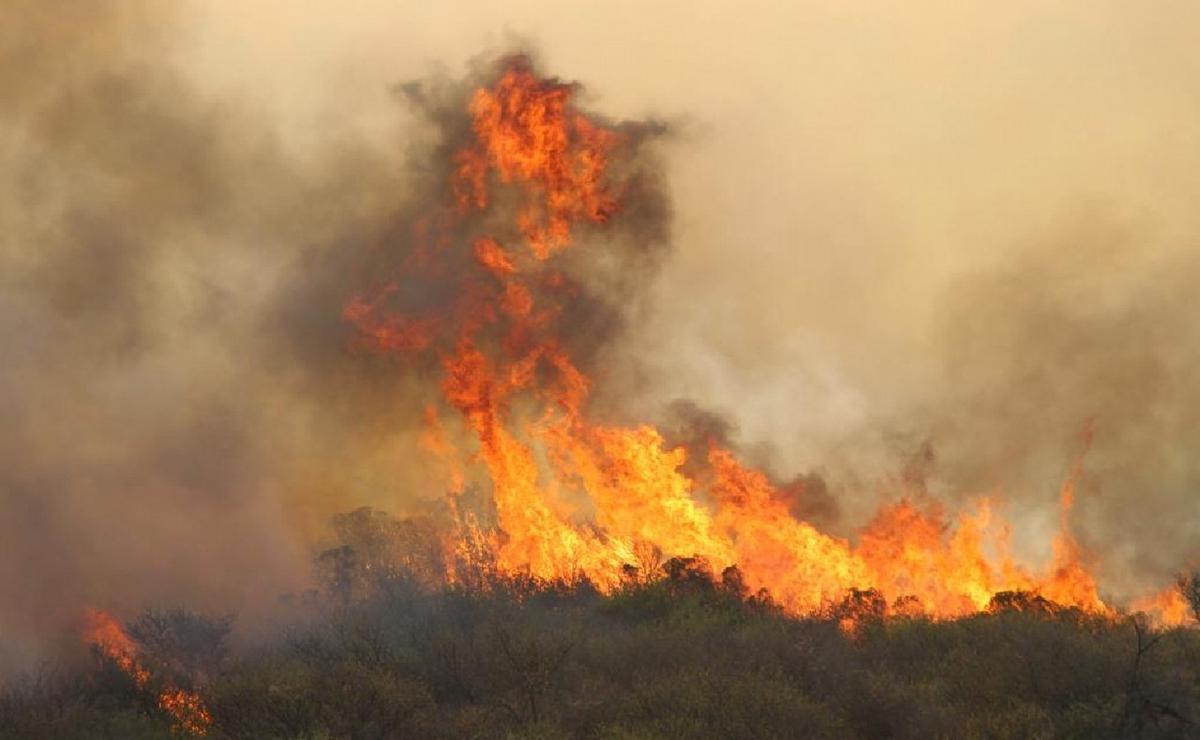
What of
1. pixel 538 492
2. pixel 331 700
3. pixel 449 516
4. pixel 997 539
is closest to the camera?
pixel 331 700

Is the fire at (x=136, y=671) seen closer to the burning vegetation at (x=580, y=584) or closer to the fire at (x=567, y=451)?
the burning vegetation at (x=580, y=584)

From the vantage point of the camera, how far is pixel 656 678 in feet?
67.3

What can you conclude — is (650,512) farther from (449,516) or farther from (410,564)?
(449,516)

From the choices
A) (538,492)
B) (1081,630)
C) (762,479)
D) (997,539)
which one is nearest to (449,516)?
(538,492)

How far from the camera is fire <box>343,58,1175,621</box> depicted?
30.5 meters

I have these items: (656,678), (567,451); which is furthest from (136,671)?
(567,451)

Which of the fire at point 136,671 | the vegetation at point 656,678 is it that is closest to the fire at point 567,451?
the vegetation at point 656,678

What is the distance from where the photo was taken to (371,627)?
2716 centimetres

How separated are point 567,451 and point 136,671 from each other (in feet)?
43.5

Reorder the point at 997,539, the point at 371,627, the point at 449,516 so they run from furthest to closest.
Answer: the point at 449,516, the point at 997,539, the point at 371,627

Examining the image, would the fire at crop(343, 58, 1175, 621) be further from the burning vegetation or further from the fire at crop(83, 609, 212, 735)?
the fire at crop(83, 609, 212, 735)

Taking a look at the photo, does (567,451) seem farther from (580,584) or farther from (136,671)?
(136,671)

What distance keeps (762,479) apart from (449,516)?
975 inches

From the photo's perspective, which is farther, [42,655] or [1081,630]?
[42,655]
